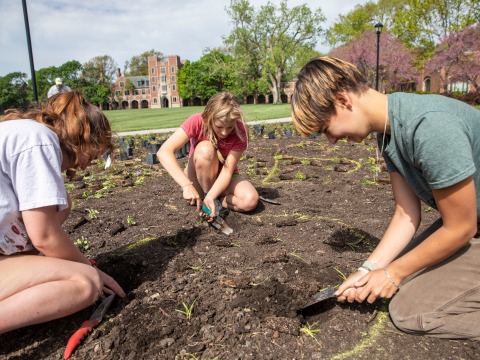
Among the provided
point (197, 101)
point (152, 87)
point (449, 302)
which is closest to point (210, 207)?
point (449, 302)

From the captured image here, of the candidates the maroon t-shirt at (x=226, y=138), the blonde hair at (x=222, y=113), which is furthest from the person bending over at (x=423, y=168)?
the maroon t-shirt at (x=226, y=138)

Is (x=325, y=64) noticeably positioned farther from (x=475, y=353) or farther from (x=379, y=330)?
(x=475, y=353)

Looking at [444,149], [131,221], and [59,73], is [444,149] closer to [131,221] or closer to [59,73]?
[131,221]

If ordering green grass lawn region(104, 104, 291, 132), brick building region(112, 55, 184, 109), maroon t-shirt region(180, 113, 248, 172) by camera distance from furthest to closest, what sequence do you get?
brick building region(112, 55, 184, 109) < green grass lawn region(104, 104, 291, 132) < maroon t-shirt region(180, 113, 248, 172)

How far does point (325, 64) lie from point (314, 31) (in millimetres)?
47121

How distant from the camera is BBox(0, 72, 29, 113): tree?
78156mm

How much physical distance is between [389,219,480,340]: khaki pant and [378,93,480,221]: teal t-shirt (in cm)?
31

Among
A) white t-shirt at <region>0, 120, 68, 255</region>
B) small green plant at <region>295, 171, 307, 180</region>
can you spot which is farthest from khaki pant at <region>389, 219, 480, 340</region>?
small green plant at <region>295, 171, 307, 180</region>

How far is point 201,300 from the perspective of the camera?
204 cm

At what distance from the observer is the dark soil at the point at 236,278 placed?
5.58ft

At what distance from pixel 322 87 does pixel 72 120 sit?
1.20m

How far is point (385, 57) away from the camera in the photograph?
28359 mm

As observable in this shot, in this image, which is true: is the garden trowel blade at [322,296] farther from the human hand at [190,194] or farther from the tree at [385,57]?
the tree at [385,57]

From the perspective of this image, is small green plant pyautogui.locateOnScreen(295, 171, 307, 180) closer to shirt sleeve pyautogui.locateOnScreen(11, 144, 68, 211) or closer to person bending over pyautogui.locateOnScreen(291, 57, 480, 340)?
person bending over pyautogui.locateOnScreen(291, 57, 480, 340)
